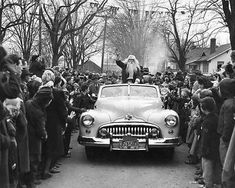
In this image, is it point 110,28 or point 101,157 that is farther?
point 110,28

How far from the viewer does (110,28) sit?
48750 mm

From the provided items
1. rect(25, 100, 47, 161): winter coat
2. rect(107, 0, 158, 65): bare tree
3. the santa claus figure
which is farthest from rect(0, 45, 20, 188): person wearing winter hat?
rect(107, 0, 158, 65): bare tree

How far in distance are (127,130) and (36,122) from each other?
2.25 metres

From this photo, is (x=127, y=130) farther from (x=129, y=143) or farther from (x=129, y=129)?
(x=129, y=143)

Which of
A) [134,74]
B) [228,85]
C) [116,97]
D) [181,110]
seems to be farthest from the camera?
[134,74]

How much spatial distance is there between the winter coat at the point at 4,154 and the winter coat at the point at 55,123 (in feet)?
9.11

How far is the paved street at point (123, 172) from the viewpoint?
666cm

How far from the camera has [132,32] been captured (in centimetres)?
4828

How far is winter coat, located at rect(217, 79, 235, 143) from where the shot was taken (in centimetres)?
537

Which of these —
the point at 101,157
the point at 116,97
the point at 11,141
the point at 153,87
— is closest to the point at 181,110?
the point at 153,87

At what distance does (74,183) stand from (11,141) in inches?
88.3

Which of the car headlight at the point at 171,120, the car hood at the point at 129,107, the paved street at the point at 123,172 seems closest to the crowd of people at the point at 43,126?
the paved street at the point at 123,172

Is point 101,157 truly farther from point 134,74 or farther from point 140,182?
point 134,74

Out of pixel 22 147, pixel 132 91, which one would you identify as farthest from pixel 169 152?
pixel 22 147
